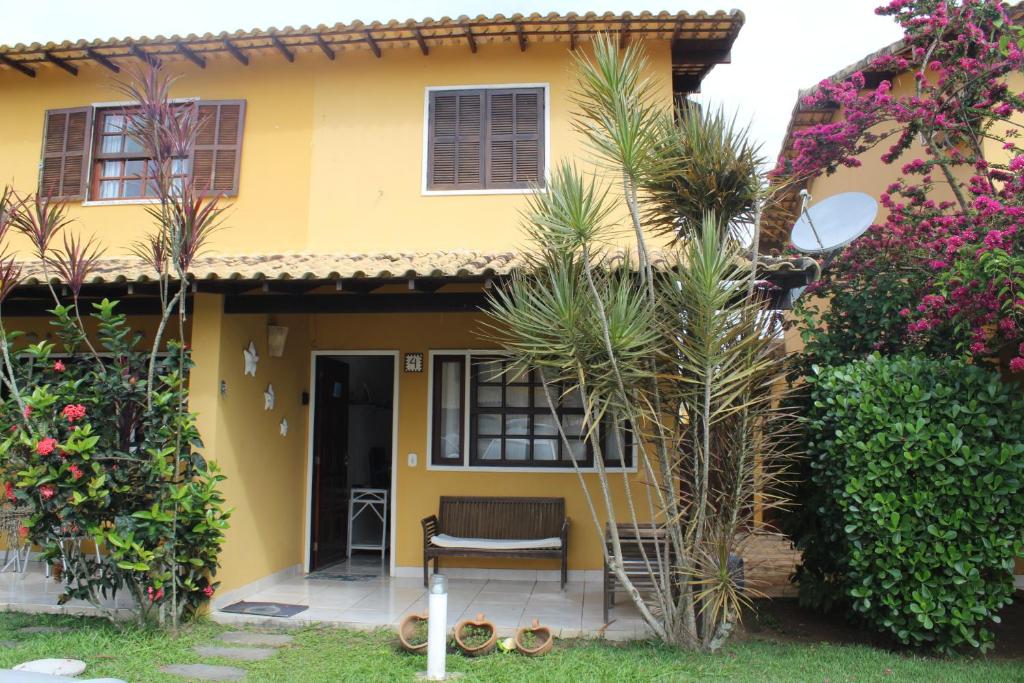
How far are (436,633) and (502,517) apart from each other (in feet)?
10.5

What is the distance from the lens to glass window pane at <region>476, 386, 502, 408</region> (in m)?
9.09

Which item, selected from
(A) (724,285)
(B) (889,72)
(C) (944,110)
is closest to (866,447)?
(A) (724,285)

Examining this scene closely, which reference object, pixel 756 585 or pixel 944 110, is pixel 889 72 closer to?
pixel 944 110

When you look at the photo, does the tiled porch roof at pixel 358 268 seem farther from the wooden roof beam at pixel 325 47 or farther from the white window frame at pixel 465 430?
the wooden roof beam at pixel 325 47

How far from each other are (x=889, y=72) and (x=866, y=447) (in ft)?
23.2

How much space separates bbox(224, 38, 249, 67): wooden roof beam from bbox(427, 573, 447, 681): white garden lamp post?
6.57 meters

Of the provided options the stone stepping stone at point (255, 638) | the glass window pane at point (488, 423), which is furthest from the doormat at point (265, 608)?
the glass window pane at point (488, 423)

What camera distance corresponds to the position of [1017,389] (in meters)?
5.86

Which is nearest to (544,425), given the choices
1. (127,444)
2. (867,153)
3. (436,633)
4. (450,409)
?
(450,409)

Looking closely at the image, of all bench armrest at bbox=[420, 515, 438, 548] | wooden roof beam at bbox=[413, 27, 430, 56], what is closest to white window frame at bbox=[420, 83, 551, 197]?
wooden roof beam at bbox=[413, 27, 430, 56]

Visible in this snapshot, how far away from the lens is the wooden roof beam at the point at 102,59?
8.93 m

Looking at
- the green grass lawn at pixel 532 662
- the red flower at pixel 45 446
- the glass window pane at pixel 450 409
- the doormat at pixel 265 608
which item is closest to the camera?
the green grass lawn at pixel 532 662

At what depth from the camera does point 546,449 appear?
29.3ft

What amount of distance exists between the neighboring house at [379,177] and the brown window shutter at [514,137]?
0.06ft
